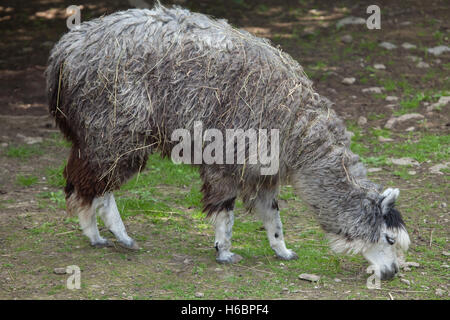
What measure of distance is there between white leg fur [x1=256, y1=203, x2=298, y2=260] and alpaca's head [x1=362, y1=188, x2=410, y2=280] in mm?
760

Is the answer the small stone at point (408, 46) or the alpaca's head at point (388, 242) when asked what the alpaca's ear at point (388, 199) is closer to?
the alpaca's head at point (388, 242)

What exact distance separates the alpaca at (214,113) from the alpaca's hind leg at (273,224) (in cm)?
25

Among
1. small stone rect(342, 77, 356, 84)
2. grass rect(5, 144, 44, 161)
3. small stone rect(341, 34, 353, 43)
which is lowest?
grass rect(5, 144, 44, 161)

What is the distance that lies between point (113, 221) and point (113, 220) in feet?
0.03

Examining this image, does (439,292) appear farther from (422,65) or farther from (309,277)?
(422,65)

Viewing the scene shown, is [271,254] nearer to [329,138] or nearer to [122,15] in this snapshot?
[329,138]

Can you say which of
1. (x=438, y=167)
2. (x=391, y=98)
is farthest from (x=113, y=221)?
(x=391, y=98)

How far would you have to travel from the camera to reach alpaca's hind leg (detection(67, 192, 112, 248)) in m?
5.72

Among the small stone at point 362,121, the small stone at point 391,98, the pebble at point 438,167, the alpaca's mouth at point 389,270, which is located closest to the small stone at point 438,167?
the pebble at point 438,167

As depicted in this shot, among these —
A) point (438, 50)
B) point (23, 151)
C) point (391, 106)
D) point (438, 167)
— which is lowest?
point (438, 167)

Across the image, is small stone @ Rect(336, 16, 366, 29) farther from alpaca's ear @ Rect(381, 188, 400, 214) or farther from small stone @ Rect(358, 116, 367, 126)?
alpaca's ear @ Rect(381, 188, 400, 214)

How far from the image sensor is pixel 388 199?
5.24 meters

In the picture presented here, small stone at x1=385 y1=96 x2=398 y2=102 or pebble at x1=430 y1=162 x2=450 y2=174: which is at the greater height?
small stone at x1=385 y1=96 x2=398 y2=102

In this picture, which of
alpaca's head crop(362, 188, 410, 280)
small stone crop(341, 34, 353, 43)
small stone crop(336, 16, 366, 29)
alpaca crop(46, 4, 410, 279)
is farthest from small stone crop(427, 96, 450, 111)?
alpaca's head crop(362, 188, 410, 280)
